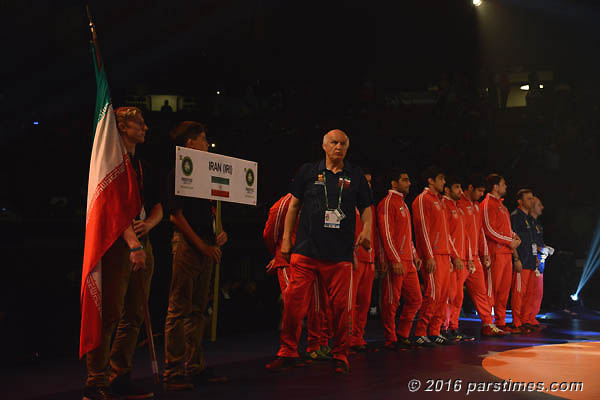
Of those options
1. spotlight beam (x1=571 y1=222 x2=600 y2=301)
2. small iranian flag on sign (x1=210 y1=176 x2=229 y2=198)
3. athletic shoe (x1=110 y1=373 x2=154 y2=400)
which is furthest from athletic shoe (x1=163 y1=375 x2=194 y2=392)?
spotlight beam (x1=571 y1=222 x2=600 y2=301)

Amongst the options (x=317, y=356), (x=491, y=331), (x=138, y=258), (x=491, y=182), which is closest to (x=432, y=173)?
(x=491, y=182)

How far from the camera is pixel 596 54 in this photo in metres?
15.2

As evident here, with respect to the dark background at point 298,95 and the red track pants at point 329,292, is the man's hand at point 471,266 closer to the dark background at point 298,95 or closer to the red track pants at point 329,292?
the dark background at point 298,95

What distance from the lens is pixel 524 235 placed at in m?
8.93

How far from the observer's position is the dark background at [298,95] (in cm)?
1112

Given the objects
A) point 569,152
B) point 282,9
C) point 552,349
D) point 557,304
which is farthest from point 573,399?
point 282,9

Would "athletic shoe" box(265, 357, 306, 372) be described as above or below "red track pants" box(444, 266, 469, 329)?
below

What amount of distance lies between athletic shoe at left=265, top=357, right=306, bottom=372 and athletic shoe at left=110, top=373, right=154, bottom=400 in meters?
1.35

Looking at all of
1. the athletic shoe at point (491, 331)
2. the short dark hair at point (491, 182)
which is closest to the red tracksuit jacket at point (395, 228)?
the athletic shoe at point (491, 331)

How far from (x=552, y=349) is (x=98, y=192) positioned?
4891 millimetres

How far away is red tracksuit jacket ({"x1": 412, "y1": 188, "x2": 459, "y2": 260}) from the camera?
277 inches

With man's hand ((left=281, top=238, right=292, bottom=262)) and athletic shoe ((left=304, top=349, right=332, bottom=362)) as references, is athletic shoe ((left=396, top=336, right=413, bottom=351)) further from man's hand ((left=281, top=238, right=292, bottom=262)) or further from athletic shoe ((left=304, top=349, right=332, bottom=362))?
man's hand ((left=281, top=238, right=292, bottom=262))

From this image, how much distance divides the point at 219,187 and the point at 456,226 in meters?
3.72

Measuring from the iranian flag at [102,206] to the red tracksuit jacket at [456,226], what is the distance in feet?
14.9
